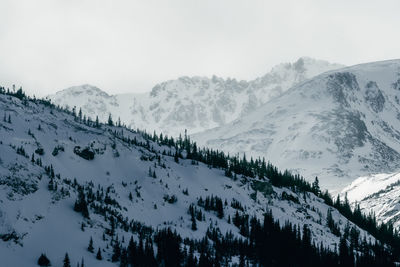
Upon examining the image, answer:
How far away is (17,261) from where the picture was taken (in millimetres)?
198875

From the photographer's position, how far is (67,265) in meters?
200

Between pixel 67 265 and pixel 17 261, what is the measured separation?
49.5 feet
